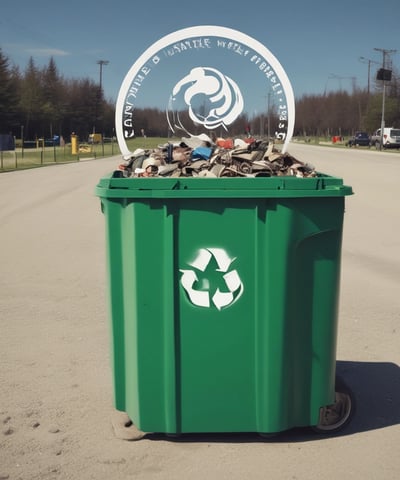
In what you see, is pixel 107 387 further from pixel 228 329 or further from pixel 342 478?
pixel 342 478

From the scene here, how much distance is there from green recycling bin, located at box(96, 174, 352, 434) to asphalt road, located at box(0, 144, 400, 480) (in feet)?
0.54

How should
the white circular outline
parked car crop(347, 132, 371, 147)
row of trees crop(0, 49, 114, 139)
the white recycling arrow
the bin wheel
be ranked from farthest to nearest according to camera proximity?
row of trees crop(0, 49, 114, 139)
parked car crop(347, 132, 371, 147)
the white circular outline
the bin wheel
the white recycling arrow

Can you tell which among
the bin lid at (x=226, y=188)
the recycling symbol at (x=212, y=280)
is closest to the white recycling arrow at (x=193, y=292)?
the recycling symbol at (x=212, y=280)

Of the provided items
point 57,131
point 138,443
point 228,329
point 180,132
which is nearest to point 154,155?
point 180,132

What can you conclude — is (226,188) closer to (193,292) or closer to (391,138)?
(193,292)

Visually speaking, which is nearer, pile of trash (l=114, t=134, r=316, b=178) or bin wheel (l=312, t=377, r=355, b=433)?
pile of trash (l=114, t=134, r=316, b=178)

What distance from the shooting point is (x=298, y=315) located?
2.88 metres

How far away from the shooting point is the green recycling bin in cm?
274

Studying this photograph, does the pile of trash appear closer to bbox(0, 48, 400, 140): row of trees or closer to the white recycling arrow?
the white recycling arrow

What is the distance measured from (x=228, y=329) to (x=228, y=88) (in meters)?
1.35

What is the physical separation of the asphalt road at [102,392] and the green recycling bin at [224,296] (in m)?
0.17

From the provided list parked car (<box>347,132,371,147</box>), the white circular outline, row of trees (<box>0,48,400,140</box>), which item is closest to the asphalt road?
the white circular outline

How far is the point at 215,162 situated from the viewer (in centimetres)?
302

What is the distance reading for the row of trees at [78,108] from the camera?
2859 inches
